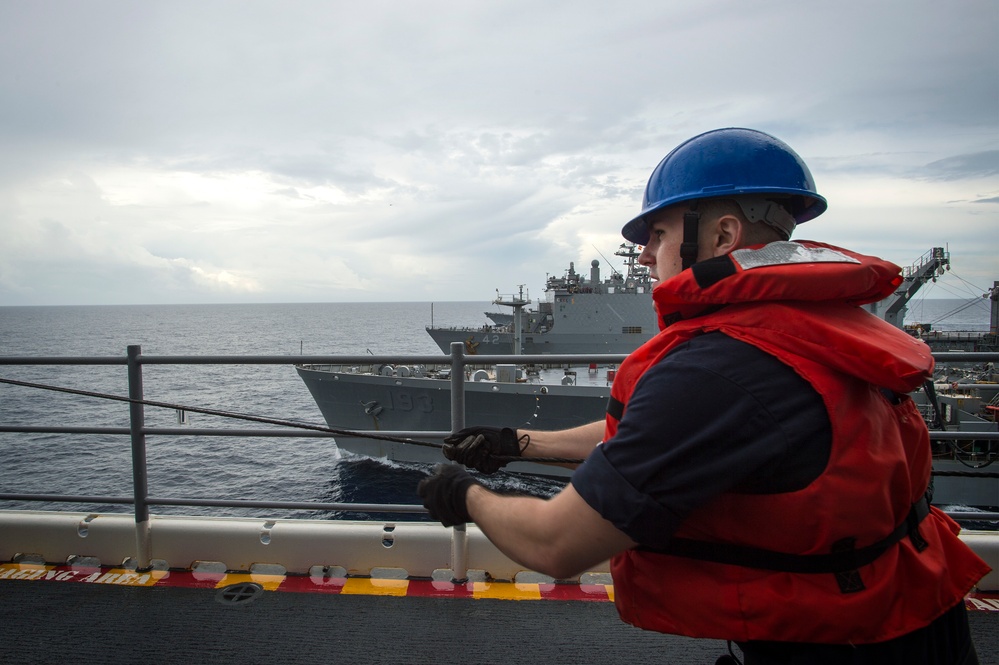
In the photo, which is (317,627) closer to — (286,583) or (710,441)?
(286,583)

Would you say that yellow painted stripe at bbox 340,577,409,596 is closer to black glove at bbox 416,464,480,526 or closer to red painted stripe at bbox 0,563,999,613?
red painted stripe at bbox 0,563,999,613

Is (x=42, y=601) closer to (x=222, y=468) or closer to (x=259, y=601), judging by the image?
(x=259, y=601)

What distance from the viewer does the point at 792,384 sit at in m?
1.01

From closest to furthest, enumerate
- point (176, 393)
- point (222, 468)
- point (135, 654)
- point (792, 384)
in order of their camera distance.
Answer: point (792, 384), point (135, 654), point (222, 468), point (176, 393)

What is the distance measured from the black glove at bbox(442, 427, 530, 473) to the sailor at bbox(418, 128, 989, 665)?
563 millimetres

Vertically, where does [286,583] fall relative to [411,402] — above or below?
above

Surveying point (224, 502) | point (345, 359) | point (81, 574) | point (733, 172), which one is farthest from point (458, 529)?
point (733, 172)

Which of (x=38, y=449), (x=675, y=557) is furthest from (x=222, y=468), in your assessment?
(x=675, y=557)

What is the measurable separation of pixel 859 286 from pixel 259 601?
8.53 feet

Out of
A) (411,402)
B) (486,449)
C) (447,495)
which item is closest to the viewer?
(447,495)

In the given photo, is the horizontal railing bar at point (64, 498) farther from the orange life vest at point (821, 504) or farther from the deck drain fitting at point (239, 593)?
the orange life vest at point (821, 504)

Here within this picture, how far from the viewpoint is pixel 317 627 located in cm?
237

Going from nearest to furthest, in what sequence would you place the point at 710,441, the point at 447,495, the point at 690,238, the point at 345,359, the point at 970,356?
the point at 710,441 → the point at 690,238 → the point at 447,495 → the point at 970,356 → the point at 345,359

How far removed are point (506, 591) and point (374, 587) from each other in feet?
1.98
